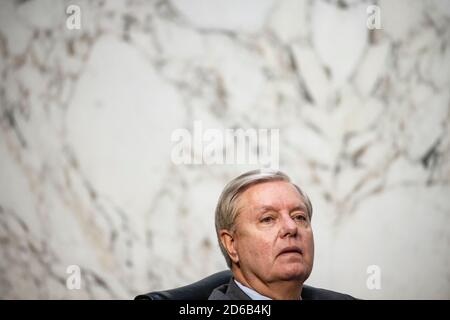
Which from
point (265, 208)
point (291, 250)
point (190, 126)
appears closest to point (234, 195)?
point (265, 208)

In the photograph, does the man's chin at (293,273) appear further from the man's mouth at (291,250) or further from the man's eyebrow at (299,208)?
the man's eyebrow at (299,208)

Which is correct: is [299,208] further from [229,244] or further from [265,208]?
[229,244]

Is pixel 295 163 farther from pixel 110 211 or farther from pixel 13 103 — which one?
pixel 13 103

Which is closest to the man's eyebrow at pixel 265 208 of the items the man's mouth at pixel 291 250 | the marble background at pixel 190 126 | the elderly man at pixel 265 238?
the elderly man at pixel 265 238

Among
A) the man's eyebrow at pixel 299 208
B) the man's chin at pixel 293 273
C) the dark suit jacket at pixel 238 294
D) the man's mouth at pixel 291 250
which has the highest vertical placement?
the man's eyebrow at pixel 299 208

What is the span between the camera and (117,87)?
251 centimetres

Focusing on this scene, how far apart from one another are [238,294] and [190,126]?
3.10 feet

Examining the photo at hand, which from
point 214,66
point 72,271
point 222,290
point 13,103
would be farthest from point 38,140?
point 222,290

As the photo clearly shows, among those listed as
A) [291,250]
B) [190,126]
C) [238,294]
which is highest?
[190,126]

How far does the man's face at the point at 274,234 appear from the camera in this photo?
172 cm

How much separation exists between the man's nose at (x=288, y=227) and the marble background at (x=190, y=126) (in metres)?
0.75

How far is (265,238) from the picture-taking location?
1.74 meters
